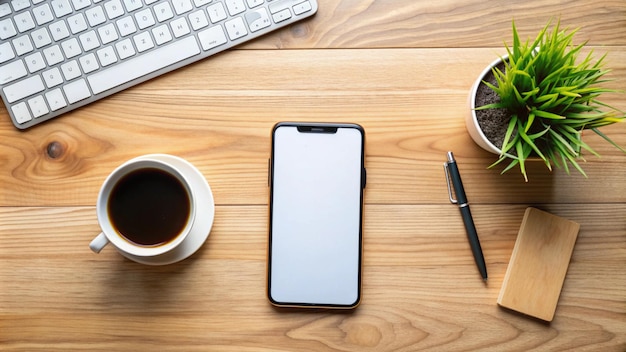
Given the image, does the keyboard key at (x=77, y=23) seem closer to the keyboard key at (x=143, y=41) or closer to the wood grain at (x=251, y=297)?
the keyboard key at (x=143, y=41)

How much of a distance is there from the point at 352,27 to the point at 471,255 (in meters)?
0.34

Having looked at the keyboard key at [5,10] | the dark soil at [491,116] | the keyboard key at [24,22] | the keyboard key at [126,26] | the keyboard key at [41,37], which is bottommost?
the dark soil at [491,116]

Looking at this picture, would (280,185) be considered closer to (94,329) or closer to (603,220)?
(94,329)

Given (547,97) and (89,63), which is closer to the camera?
(547,97)

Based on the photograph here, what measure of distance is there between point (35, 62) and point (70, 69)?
4 centimetres

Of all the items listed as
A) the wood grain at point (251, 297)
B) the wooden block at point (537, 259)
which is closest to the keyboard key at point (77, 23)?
the wood grain at point (251, 297)

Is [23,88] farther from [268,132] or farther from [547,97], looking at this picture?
[547,97]

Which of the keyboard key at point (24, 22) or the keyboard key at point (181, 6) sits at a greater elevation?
the keyboard key at point (24, 22)

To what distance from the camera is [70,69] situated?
0.73 metres

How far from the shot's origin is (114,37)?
73cm

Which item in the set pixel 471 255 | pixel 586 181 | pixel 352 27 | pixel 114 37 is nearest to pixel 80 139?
pixel 114 37

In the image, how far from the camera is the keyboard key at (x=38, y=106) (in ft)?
2.39

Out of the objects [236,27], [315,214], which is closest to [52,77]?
[236,27]

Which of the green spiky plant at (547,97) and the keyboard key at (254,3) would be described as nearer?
the green spiky plant at (547,97)
